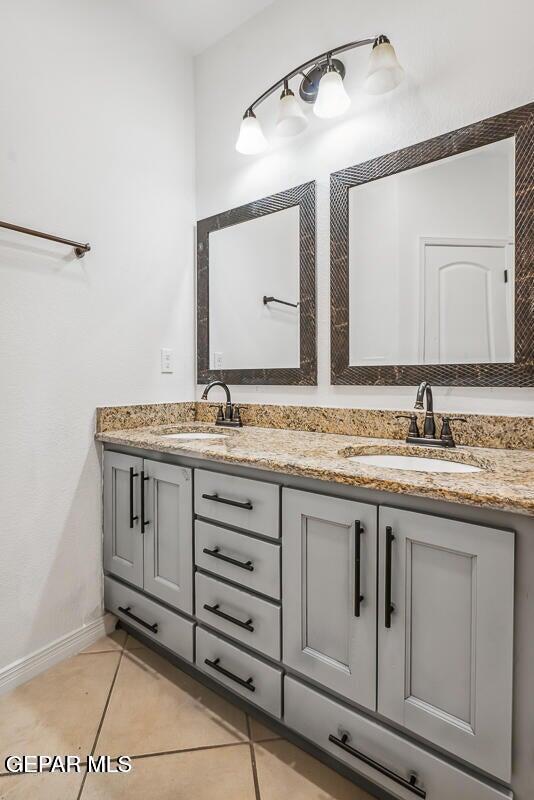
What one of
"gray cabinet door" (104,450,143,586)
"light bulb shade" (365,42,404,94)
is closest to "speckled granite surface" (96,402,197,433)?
"gray cabinet door" (104,450,143,586)

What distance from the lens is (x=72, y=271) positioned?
1.72m

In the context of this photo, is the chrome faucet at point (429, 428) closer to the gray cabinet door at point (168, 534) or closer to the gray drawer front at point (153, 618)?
the gray cabinet door at point (168, 534)

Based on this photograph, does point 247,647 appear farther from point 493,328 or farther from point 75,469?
point 493,328

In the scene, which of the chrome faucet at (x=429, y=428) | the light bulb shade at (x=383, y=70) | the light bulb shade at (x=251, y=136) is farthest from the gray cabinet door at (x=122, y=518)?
the light bulb shade at (x=383, y=70)

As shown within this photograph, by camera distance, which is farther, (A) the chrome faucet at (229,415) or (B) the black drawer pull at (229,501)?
(A) the chrome faucet at (229,415)

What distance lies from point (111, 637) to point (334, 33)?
8.59 feet

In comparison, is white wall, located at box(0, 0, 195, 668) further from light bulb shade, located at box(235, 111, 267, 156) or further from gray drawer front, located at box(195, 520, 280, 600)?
gray drawer front, located at box(195, 520, 280, 600)

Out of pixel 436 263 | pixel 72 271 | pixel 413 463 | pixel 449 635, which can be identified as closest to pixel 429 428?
pixel 413 463

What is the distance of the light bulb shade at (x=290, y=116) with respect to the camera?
170 centimetres

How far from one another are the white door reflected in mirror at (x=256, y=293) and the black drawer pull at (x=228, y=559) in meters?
0.84

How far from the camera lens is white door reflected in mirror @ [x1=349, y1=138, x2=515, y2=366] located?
4.47 ft

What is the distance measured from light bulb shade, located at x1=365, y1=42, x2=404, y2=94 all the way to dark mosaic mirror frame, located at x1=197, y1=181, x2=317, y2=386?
0.40 meters

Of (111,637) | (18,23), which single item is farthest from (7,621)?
(18,23)

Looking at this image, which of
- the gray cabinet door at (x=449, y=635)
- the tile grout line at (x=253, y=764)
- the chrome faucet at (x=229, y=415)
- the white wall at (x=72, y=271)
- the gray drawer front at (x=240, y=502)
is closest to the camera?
the gray cabinet door at (x=449, y=635)
